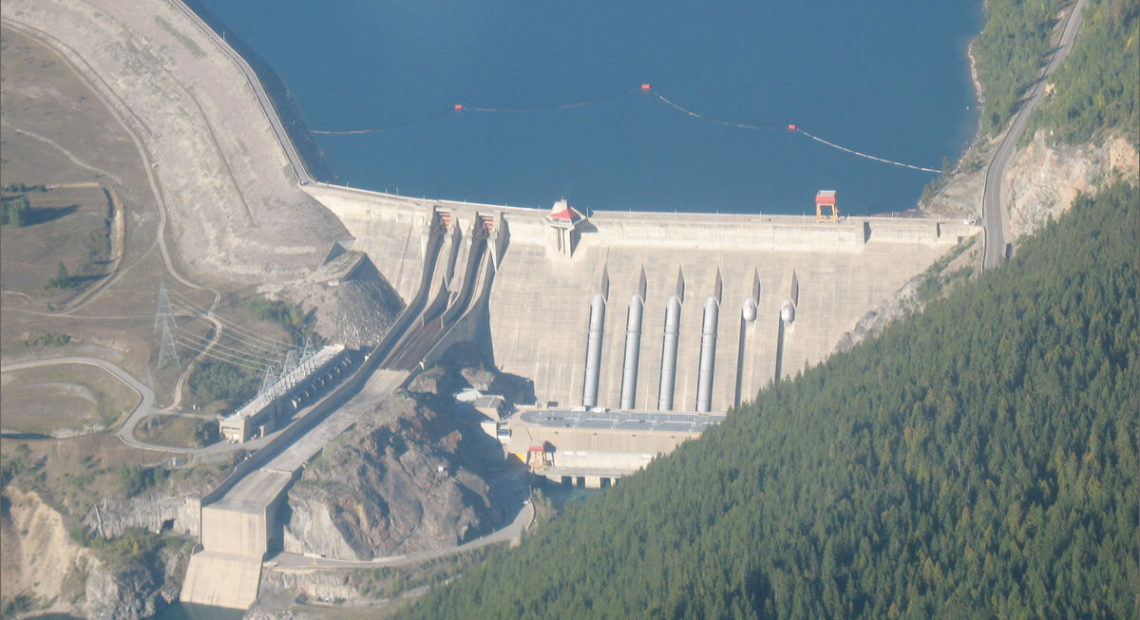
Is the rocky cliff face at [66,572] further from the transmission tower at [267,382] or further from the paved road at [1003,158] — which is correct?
the paved road at [1003,158]

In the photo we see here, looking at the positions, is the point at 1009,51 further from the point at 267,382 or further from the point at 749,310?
the point at 267,382

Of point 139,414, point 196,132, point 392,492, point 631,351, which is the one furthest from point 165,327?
point 196,132

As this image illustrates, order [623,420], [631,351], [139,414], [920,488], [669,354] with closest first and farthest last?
[920,488] < [139,414] < [623,420] < [669,354] < [631,351]

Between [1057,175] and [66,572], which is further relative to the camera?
[1057,175]

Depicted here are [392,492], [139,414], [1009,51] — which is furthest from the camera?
[1009,51]

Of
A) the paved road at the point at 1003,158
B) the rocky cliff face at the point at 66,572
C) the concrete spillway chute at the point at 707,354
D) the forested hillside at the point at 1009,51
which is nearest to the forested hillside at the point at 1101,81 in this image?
the paved road at the point at 1003,158

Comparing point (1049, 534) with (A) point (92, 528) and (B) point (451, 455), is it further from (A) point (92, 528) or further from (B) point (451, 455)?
(A) point (92, 528)

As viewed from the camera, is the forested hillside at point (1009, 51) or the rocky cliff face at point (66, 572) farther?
the forested hillside at point (1009, 51)
